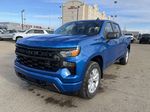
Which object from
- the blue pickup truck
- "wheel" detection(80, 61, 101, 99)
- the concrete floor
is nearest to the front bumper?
the blue pickup truck

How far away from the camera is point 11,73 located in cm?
688

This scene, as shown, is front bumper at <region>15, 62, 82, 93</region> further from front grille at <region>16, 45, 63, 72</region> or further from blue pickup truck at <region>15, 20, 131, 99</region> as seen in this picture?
front grille at <region>16, 45, 63, 72</region>

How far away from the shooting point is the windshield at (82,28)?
5532mm

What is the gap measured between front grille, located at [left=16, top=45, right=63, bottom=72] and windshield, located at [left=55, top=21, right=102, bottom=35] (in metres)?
1.63

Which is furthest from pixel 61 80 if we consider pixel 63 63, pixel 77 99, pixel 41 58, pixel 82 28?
pixel 82 28

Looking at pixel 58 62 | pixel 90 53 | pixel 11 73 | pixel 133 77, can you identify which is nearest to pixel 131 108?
pixel 90 53

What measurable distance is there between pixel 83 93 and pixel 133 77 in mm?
2928

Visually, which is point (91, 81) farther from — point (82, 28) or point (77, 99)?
point (82, 28)

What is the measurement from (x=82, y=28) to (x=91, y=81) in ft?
5.72

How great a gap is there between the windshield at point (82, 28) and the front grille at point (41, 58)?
1.63 m

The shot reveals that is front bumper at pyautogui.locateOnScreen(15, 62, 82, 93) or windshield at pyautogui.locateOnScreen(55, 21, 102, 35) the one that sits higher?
windshield at pyautogui.locateOnScreen(55, 21, 102, 35)

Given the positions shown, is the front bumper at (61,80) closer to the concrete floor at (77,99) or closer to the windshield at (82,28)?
the concrete floor at (77,99)

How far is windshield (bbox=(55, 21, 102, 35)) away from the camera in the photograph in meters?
5.53

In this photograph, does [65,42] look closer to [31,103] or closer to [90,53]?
[90,53]
